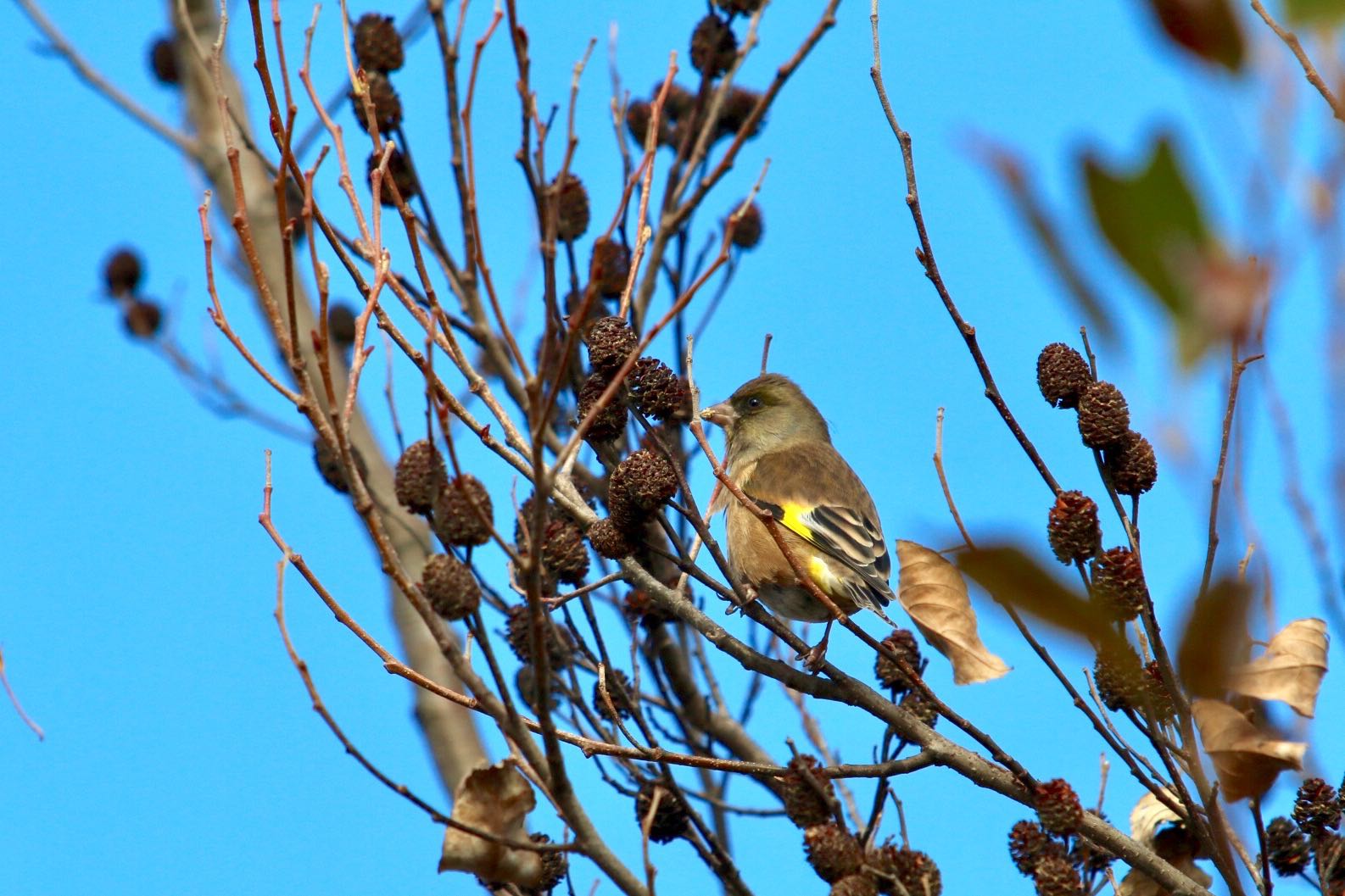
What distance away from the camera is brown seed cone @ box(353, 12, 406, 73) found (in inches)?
205

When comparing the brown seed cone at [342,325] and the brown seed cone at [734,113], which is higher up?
the brown seed cone at [734,113]

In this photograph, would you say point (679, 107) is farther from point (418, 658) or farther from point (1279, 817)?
point (1279, 817)

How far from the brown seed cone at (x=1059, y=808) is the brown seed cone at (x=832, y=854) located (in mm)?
425

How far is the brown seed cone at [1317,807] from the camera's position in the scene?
2939 mm

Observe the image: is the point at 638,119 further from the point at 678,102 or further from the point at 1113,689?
the point at 1113,689

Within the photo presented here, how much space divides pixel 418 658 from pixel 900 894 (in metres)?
3.60

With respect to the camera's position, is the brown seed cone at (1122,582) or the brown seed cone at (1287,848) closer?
the brown seed cone at (1122,582)

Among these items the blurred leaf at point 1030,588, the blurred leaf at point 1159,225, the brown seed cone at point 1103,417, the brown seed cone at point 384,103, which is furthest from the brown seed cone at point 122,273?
the blurred leaf at point 1159,225

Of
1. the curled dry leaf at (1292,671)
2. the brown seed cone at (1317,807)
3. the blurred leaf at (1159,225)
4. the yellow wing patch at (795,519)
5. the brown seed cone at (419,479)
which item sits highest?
the yellow wing patch at (795,519)

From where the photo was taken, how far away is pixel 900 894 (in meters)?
2.97

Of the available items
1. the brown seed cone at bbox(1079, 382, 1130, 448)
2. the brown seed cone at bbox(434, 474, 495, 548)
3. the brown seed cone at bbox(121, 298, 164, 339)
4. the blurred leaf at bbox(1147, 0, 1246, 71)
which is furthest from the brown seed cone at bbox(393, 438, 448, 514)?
the brown seed cone at bbox(121, 298, 164, 339)

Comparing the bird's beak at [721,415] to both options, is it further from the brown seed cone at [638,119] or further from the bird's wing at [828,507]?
the brown seed cone at [638,119]

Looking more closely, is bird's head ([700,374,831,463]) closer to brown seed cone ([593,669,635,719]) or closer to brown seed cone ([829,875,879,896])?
brown seed cone ([593,669,635,719])

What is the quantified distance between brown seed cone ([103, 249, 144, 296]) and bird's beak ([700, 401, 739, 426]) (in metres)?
3.32
